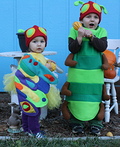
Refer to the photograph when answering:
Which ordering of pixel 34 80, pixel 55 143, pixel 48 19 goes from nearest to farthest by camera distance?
pixel 55 143 < pixel 34 80 < pixel 48 19

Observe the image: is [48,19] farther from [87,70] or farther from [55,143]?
[55,143]

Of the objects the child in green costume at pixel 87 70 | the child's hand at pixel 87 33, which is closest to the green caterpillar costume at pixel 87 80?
the child in green costume at pixel 87 70

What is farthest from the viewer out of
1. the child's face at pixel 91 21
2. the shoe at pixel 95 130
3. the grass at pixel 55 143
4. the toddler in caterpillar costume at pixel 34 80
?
the shoe at pixel 95 130

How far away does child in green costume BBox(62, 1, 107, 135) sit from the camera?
339 cm

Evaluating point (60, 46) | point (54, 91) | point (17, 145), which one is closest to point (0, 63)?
point (60, 46)

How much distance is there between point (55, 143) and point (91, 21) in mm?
1253

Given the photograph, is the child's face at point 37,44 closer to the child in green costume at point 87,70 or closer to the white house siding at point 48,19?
the child in green costume at point 87,70

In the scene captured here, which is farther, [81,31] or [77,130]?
[77,130]

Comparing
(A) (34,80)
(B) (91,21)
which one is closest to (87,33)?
(B) (91,21)

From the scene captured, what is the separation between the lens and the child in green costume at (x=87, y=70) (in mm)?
3395

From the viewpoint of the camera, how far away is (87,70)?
3.43 metres

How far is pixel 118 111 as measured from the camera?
15.1ft

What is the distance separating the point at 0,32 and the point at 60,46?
91 cm

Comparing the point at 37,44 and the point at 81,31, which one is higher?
the point at 81,31
